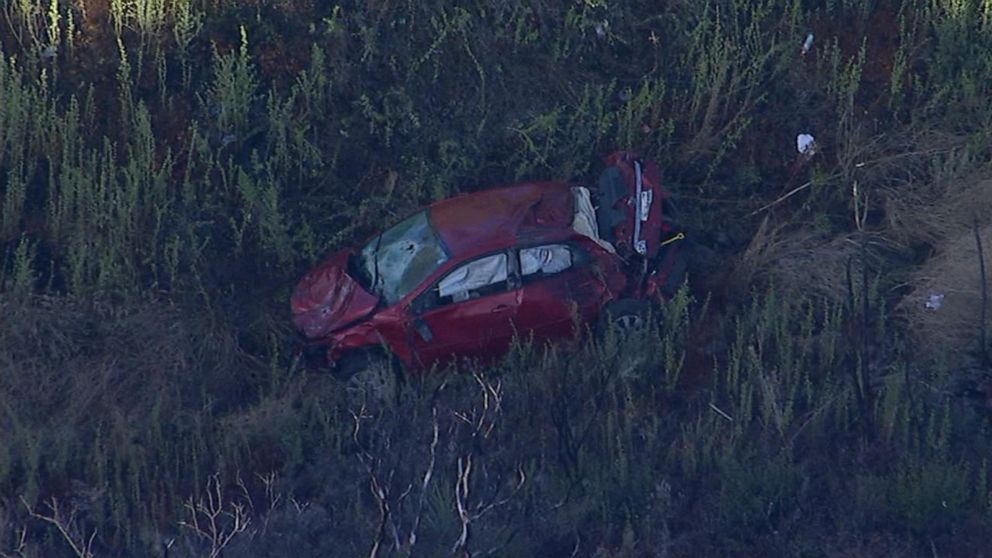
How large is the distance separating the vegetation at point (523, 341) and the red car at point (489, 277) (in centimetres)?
29

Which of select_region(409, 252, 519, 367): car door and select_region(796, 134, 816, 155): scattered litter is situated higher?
select_region(796, 134, 816, 155): scattered litter

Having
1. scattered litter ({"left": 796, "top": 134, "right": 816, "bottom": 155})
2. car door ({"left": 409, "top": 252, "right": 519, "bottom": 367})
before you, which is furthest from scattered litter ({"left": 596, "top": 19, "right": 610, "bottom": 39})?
car door ({"left": 409, "top": 252, "right": 519, "bottom": 367})

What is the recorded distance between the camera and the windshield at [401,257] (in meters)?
11.8

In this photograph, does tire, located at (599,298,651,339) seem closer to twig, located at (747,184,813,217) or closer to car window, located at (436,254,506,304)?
car window, located at (436,254,506,304)

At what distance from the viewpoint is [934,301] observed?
12.0 metres

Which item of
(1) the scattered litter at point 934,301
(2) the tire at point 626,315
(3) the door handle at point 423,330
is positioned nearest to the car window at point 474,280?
(3) the door handle at point 423,330

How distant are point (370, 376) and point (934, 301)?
4452 mm

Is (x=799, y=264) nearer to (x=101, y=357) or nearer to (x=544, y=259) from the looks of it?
(x=544, y=259)

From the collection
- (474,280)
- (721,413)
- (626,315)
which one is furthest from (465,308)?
(721,413)

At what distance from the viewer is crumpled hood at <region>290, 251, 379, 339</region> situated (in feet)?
39.0

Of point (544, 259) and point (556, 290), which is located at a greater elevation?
point (544, 259)

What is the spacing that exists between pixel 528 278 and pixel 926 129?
434cm

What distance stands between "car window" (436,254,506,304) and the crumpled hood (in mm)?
566

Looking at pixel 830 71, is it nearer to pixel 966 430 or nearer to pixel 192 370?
pixel 966 430
